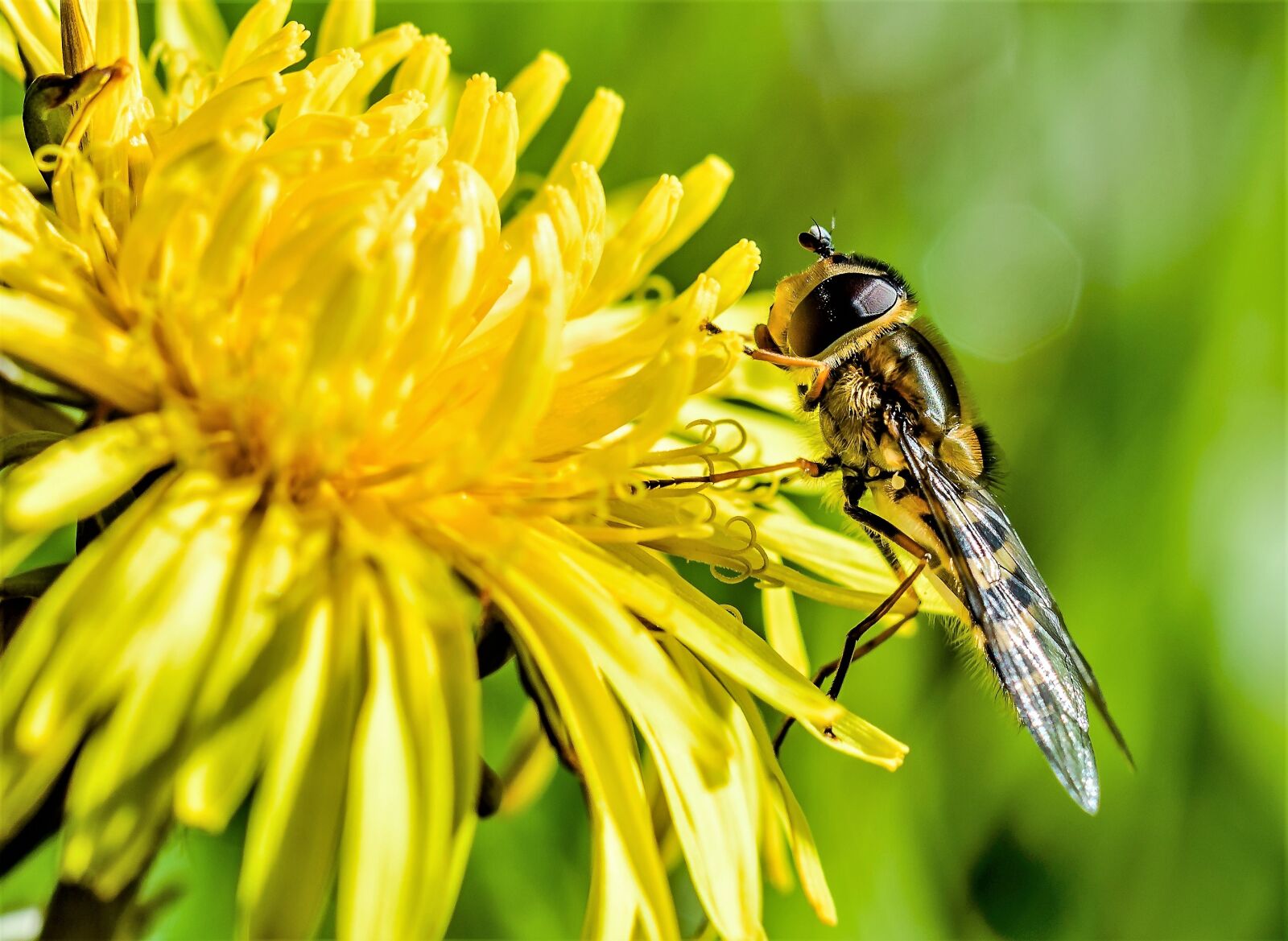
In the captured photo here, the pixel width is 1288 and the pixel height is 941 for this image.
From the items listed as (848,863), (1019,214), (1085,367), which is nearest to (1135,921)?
(848,863)

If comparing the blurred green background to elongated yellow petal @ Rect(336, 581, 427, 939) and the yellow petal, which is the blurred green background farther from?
elongated yellow petal @ Rect(336, 581, 427, 939)

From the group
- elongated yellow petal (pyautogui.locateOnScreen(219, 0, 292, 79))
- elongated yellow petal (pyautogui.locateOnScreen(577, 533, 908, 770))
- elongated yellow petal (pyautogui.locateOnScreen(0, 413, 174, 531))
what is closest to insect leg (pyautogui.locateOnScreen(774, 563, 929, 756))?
elongated yellow petal (pyautogui.locateOnScreen(577, 533, 908, 770))

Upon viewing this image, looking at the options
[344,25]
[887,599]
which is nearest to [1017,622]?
[887,599]

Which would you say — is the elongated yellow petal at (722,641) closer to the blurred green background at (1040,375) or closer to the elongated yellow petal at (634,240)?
the elongated yellow petal at (634,240)

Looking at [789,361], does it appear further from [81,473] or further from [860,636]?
[81,473]

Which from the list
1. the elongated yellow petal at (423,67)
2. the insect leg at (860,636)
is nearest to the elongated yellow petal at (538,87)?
the elongated yellow petal at (423,67)

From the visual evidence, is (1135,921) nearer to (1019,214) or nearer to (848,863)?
(848,863)
